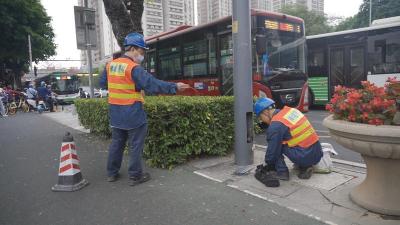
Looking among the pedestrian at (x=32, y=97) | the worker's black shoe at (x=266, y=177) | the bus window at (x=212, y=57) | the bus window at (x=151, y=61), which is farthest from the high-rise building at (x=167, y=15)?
the worker's black shoe at (x=266, y=177)

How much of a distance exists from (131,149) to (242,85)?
71.3 inches

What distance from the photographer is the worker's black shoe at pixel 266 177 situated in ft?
14.3

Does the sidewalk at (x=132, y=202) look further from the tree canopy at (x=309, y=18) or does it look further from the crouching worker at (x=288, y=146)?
the tree canopy at (x=309, y=18)

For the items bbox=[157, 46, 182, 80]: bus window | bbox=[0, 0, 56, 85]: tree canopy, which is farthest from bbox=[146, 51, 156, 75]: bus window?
bbox=[0, 0, 56, 85]: tree canopy

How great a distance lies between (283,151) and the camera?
458 centimetres

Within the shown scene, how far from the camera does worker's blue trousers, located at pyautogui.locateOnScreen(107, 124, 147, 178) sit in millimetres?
4652

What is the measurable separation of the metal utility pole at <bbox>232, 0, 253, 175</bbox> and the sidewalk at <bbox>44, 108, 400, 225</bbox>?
12.0 inches

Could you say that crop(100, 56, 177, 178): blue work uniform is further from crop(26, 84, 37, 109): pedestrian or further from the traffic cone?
crop(26, 84, 37, 109): pedestrian

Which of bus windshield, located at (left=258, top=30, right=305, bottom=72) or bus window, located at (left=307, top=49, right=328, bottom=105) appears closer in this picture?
bus windshield, located at (left=258, top=30, right=305, bottom=72)

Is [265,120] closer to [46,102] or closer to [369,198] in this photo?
[369,198]

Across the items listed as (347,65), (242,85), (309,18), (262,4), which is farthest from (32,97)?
(309,18)

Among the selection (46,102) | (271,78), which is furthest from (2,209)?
(46,102)

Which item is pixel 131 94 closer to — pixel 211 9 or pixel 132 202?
pixel 132 202

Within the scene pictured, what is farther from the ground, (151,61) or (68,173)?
(151,61)
